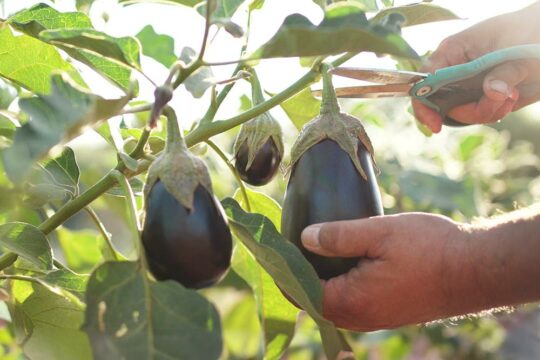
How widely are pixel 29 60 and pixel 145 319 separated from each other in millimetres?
344

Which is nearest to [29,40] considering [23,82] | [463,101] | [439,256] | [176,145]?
[23,82]

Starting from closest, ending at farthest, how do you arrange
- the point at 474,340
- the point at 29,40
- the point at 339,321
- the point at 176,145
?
the point at 176,145 → the point at 29,40 → the point at 339,321 → the point at 474,340

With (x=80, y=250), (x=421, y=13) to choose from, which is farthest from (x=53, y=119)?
(x=80, y=250)

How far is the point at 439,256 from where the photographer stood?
87 cm

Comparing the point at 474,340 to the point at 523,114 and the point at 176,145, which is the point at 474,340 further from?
the point at 523,114

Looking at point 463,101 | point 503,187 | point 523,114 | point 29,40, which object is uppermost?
point 29,40

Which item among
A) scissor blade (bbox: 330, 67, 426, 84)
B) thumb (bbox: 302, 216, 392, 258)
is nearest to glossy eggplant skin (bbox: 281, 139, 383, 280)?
thumb (bbox: 302, 216, 392, 258)

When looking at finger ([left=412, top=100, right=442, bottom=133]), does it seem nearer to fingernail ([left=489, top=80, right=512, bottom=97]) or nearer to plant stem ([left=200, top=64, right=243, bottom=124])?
fingernail ([left=489, top=80, right=512, bottom=97])

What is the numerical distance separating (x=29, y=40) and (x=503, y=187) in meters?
1.96

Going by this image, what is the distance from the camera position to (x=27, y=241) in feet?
2.41

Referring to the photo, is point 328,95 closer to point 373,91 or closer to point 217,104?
point 217,104

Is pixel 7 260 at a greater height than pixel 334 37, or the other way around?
pixel 334 37

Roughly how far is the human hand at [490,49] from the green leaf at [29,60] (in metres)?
0.54

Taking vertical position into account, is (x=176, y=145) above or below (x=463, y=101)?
above
